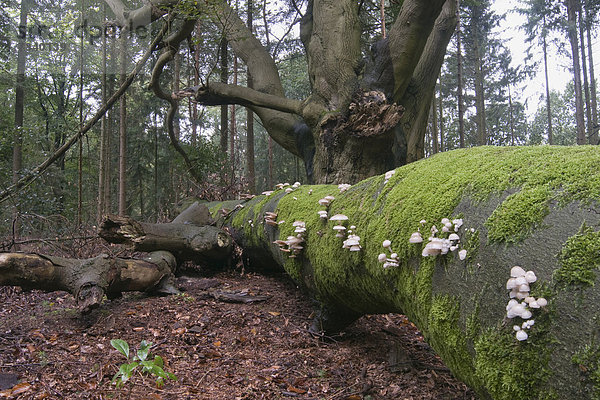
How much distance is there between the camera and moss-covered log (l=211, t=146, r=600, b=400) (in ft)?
4.56

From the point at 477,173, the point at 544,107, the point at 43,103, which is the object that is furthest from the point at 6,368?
the point at 544,107

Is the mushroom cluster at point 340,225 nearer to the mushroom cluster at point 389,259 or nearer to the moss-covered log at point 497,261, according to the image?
the moss-covered log at point 497,261

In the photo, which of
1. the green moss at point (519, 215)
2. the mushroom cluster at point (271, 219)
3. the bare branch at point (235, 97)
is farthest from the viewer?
the bare branch at point (235, 97)

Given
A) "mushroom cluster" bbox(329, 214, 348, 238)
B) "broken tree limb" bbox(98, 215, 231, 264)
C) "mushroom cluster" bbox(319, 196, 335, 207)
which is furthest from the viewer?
"broken tree limb" bbox(98, 215, 231, 264)

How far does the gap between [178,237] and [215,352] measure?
2616mm

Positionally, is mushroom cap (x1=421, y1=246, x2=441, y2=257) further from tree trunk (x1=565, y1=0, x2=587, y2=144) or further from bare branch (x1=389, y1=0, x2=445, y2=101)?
tree trunk (x1=565, y1=0, x2=587, y2=144)

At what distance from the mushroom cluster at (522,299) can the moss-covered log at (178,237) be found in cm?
474

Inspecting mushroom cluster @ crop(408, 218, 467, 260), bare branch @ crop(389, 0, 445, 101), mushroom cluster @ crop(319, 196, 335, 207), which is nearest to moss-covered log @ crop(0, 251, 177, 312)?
mushroom cluster @ crop(319, 196, 335, 207)

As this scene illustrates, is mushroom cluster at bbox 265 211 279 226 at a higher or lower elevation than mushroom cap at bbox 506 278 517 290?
higher

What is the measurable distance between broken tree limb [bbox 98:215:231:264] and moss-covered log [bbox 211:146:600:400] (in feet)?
11.1

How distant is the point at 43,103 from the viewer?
23344 mm

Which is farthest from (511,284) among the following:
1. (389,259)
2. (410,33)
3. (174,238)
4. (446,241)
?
(410,33)

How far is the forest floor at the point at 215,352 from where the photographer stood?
9.01 feet

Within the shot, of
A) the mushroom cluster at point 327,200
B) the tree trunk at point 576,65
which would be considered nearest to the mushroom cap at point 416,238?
the mushroom cluster at point 327,200
